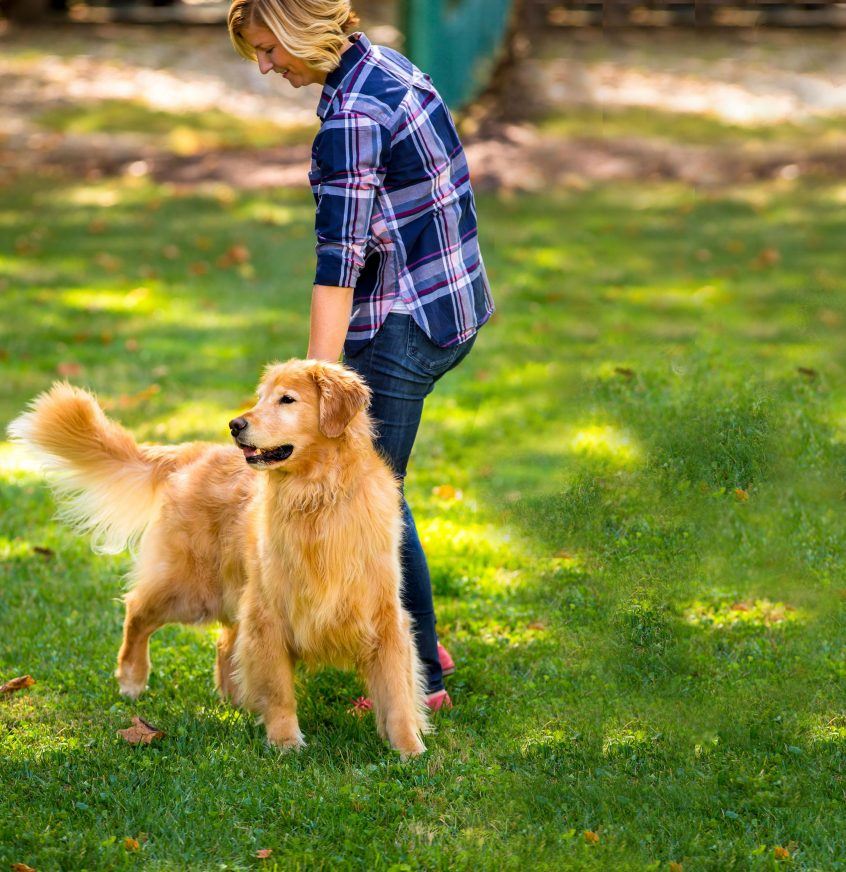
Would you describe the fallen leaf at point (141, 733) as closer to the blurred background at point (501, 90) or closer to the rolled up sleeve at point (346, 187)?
the rolled up sleeve at point (346, 187)

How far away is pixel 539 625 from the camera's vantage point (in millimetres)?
5000

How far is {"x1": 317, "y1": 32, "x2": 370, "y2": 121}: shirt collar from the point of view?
3850mm

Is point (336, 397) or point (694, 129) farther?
point (694, 129)

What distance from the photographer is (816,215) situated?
12.0 m

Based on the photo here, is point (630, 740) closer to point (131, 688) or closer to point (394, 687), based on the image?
point (394, 687)

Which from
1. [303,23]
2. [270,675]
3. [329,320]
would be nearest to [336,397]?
[329,320]

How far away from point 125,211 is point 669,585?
933 centimetres

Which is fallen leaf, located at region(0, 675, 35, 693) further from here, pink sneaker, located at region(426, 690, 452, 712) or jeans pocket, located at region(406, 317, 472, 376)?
jeans pocket, located at region(406, 317, 472, 376)

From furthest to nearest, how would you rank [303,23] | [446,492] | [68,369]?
[68,369] → [446,492] → [303,23]

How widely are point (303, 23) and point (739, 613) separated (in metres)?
2.90

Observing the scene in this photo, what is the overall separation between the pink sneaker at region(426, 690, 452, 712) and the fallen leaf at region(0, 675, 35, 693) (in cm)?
156

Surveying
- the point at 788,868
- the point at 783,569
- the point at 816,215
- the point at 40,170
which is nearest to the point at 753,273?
the point at 816,215

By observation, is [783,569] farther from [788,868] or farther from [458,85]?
[458,85]

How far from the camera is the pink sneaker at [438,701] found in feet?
14.5
